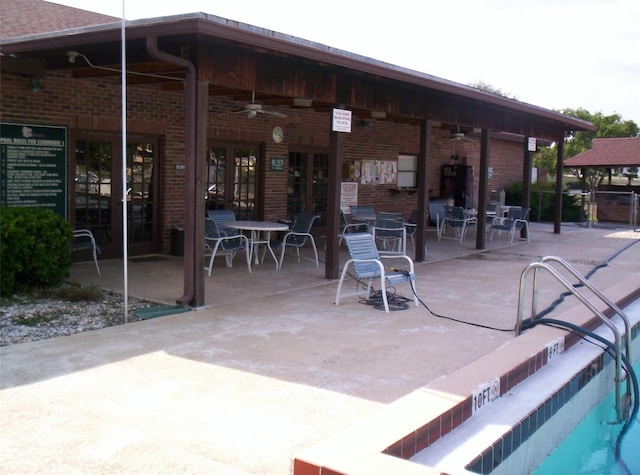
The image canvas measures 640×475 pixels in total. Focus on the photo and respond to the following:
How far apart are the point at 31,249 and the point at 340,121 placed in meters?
4.11

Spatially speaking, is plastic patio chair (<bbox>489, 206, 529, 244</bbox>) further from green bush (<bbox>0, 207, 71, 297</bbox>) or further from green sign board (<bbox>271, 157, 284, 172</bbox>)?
green bush (<bbox>0, 207, 71, 297</bbox>)

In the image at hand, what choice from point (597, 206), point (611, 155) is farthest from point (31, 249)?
point (611, 155)

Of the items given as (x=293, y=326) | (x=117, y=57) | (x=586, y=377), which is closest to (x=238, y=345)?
(x=293, y=326)

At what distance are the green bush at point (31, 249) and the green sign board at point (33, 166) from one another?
129cm

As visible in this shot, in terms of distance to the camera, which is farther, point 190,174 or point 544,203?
point 544,203

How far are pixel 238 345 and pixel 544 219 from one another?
18.1m

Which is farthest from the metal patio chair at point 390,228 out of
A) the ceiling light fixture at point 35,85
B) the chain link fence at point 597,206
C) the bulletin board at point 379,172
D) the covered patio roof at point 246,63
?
the chain link fence at point 597,206

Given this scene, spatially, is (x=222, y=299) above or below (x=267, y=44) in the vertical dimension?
below

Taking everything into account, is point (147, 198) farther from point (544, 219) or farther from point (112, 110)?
point (544, 219)

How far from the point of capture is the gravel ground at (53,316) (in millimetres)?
5883

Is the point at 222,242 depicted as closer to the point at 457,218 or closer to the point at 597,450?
the point at 597,450

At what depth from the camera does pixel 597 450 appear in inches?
205

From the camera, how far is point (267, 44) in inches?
258

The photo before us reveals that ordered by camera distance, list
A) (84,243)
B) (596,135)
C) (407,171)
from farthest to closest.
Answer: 1. (596,135)
2. (407,171)
3. (84,243)
